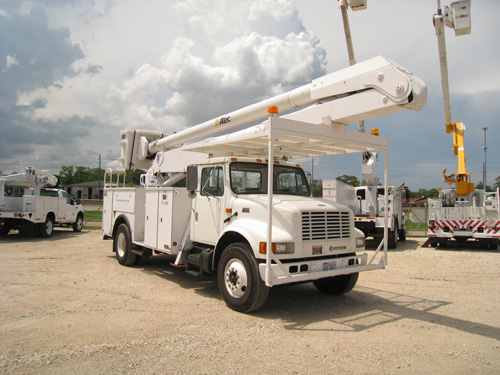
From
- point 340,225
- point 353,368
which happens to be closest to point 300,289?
point 340,225

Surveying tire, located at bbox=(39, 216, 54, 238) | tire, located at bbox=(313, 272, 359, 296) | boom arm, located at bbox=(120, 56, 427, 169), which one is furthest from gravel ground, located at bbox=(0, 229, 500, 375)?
tire, located at bbox=(39, 216, 54, 238)

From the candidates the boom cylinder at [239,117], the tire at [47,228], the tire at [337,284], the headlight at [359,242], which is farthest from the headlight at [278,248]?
the tire at [47,228]

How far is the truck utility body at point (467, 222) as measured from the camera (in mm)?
14242

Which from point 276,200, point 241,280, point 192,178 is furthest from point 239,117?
point 241,280

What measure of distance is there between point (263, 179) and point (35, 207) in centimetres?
1254

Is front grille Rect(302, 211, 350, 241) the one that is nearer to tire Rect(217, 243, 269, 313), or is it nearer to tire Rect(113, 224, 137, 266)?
tire Rect(217, 243, 269, 313)

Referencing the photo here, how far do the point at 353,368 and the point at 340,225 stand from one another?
2559 millimetres

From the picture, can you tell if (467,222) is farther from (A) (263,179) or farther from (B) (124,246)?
(B) (124,246)

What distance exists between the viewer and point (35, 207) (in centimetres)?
1578

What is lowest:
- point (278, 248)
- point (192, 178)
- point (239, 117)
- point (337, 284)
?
point (337, 284)

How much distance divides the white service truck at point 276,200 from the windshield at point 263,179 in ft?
0.06

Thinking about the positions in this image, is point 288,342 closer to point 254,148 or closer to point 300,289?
point 300,289

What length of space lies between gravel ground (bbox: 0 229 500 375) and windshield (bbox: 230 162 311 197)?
6.24 ft

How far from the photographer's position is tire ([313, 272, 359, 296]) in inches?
267
